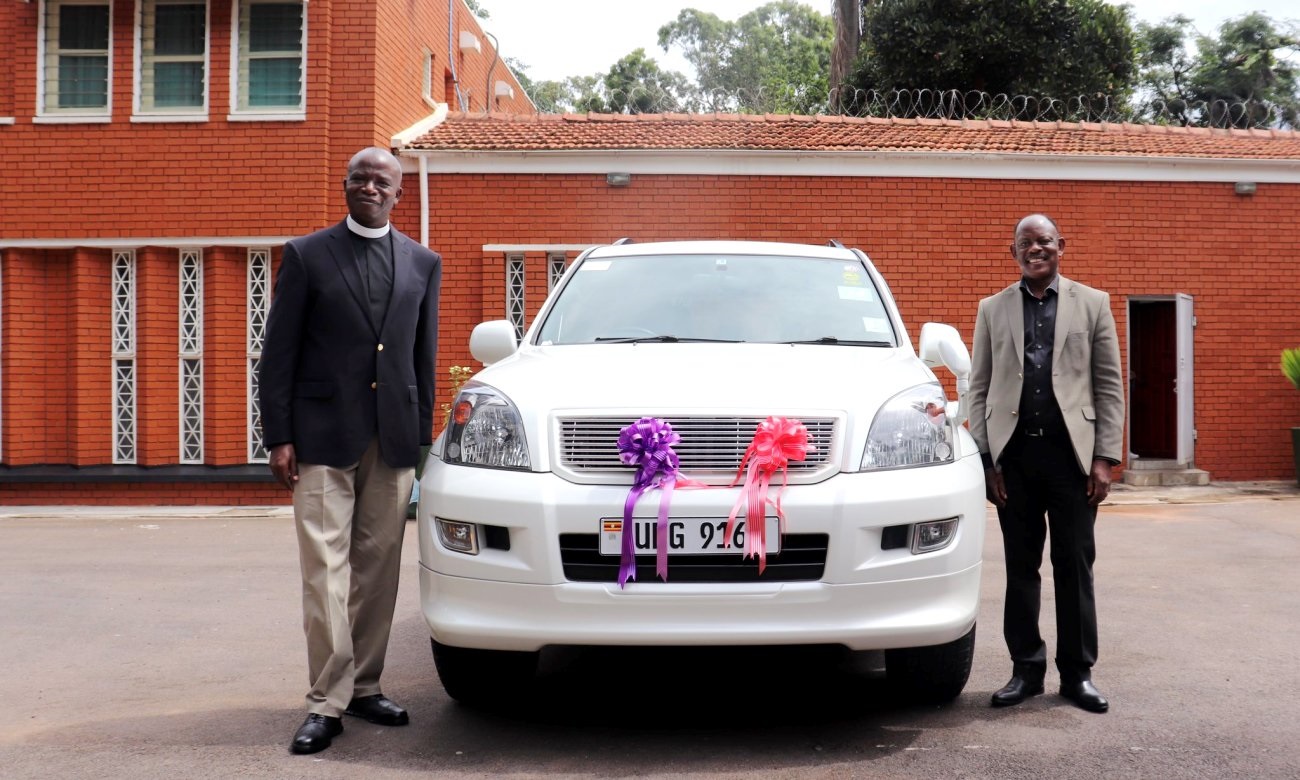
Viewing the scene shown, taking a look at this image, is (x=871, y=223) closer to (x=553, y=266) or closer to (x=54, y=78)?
(x=553, y=266)

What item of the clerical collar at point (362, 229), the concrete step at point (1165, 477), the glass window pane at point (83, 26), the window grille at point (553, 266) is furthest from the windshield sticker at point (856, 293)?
Result: the glass window pane at point (83, 26)

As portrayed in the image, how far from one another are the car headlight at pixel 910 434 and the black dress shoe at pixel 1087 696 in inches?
45.2

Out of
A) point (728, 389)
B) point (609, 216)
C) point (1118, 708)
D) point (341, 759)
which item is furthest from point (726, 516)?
point (609, 216)

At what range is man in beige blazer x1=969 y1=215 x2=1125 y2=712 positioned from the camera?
4621 millimetres

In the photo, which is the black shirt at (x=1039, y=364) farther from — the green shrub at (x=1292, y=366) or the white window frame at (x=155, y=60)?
the white window frame at (x=155, y=60)

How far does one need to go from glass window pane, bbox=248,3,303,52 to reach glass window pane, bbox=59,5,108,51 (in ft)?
5.86

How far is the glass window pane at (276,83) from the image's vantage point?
14430 millimetres

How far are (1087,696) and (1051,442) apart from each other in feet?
3.09

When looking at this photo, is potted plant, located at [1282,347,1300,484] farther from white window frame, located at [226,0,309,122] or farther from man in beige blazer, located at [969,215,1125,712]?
white window frame, located at [226,0,309,122]

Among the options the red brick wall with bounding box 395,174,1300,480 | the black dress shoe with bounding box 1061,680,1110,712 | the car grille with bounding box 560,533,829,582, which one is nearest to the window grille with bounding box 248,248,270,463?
the red brick wall with bounding box 395,174,1300,480

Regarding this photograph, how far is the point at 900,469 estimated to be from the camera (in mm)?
4008

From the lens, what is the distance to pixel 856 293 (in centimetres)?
529

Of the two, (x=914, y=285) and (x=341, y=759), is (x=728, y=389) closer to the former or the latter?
(x=341, y=759)

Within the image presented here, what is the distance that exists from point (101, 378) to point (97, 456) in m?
0.90
